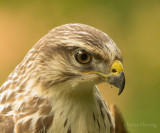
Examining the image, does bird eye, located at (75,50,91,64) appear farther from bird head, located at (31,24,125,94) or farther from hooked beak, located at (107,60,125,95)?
hooked beak, located at (107,60,125,95)

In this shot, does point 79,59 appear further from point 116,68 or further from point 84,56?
point 116,68

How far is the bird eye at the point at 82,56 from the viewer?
3.96 metres

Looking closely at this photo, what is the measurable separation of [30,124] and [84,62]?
0.60 metres

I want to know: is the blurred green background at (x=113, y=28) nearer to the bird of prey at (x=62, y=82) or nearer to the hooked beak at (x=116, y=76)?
the bird of prey at (x=62, y=82)

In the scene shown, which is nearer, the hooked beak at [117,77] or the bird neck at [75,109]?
the hooked beak at [117,77]

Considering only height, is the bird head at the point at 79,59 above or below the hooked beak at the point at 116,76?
above

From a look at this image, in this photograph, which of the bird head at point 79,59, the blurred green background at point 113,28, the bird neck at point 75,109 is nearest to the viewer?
the bird head at point 79,59

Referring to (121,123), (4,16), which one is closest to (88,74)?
(121,123)

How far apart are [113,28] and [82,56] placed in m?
5.24

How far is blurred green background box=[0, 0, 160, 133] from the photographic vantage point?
8633mm

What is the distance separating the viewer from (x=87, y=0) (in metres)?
9.62

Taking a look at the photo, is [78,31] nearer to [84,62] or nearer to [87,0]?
[84,62]

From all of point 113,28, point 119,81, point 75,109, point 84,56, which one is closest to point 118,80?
point 119,81

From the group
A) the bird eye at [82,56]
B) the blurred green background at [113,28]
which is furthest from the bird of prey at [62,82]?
the blurred green background at [113,28]
